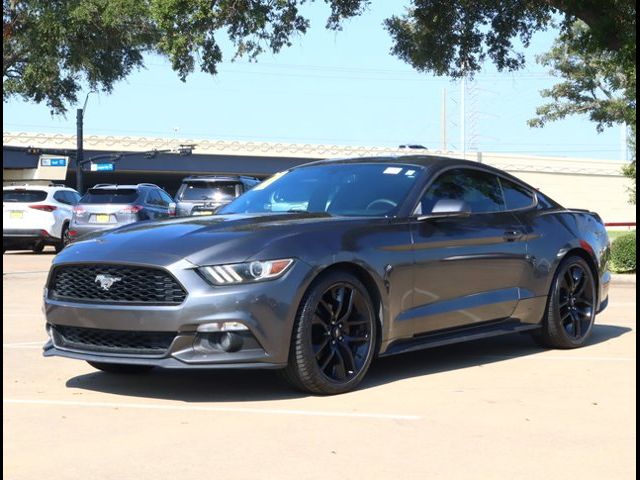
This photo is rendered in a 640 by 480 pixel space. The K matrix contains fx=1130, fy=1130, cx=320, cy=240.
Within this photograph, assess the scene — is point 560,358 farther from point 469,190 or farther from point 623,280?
point 623,280

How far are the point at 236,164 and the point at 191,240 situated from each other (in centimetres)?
8230

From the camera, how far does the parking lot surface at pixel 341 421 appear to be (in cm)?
508

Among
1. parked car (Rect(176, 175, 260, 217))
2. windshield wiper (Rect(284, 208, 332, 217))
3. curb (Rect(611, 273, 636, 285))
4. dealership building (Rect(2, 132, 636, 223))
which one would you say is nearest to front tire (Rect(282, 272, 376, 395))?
windshield wiper (Rect(284, 208, 332, 217))

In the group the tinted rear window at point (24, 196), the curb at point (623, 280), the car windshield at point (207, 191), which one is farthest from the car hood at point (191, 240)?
the tinted rear window at point (24, 196)

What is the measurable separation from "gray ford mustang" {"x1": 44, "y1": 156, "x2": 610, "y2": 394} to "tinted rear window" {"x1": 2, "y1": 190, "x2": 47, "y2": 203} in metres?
19.2

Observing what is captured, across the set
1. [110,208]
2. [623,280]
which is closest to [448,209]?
[623,280]

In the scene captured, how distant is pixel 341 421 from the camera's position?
20.0 ft

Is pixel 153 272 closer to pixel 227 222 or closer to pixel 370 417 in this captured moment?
pixel 227 222

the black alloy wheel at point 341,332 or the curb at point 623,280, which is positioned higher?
the black alloy wheel at point 341,332

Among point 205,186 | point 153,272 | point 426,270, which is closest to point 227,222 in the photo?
point 153,272

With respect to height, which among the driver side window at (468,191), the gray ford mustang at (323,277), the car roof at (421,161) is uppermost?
the car roof at (421,161)

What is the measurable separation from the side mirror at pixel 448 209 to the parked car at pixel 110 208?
1796 centimetres

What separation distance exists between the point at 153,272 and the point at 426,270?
1.94 m

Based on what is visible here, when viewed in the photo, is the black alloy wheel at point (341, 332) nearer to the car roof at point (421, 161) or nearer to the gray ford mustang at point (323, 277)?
the gray ford mustang at point (323, 277)
